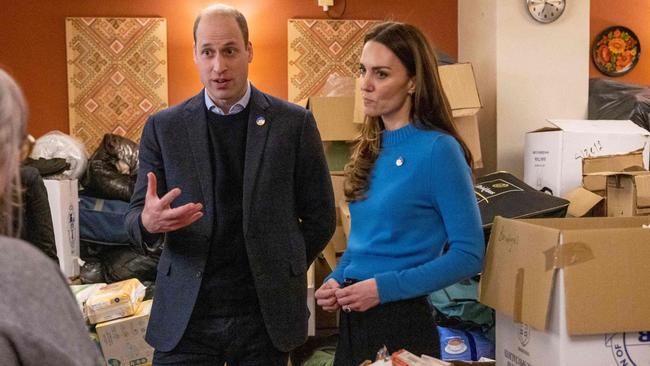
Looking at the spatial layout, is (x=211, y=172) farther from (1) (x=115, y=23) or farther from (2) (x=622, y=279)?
(1) (x=115, y=23)

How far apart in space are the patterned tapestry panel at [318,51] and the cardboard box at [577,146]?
2.04 metres

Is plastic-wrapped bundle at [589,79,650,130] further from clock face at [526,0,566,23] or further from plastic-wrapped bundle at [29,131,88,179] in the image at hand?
plastic-wrapped bundle at [29,131,88,179]

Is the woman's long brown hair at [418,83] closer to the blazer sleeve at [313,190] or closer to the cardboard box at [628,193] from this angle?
the blazer sleeve at [313,190]

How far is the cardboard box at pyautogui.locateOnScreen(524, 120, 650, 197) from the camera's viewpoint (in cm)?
327

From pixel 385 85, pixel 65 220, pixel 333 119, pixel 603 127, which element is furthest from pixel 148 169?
pixel 603 127

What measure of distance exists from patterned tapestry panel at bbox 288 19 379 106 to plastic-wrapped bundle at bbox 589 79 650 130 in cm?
179

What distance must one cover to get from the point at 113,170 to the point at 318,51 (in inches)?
70.5

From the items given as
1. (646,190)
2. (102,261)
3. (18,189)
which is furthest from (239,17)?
(102,261)

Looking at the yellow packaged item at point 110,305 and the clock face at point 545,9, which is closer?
the yellow packaged item at point 110,305

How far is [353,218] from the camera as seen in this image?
5.42ft

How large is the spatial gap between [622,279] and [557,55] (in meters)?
2.37

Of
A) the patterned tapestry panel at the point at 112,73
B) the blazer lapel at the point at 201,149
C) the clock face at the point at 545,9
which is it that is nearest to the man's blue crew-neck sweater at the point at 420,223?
the blazer lapel at the point at 201,149

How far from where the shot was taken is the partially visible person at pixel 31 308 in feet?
2.12

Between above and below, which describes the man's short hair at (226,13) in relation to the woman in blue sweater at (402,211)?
above
